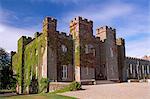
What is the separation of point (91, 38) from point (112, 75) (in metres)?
7.79

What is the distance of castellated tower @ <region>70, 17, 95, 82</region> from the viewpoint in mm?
37125

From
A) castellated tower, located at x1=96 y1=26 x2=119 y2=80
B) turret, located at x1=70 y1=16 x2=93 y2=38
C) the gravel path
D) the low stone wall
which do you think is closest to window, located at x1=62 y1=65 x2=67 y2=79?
the low stone wall

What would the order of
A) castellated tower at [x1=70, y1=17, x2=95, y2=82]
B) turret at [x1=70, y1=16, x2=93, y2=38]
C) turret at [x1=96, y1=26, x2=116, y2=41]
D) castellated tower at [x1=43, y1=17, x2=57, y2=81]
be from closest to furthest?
castellated tower at [x1=43, y1=17, x2=57, y2=81] → castellated tower at [x1=70, y1=17, x2=95, y2=82] → turret at [x1=70, y1=16, x2=93, y2=38] → turret at [x1=96, y1=26, x2=116, y2=41]

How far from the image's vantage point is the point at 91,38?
40000mm

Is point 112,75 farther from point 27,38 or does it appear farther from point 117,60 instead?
point 27,38

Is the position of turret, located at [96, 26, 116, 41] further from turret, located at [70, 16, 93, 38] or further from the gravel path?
the gravel path

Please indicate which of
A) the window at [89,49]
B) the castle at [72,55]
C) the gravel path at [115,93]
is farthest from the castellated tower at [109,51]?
the gravel path at [115,93]

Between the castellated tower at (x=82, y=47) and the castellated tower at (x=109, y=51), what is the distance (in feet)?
10.3

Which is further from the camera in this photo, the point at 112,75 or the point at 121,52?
the point at 121,52

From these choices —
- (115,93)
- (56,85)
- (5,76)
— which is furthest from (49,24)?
(115,93)

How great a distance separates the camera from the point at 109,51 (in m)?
42.8

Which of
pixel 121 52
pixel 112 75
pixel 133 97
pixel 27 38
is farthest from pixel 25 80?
pixel 133 97

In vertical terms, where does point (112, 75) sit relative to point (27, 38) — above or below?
below

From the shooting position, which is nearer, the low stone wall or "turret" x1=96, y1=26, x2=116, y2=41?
the low stone wall
